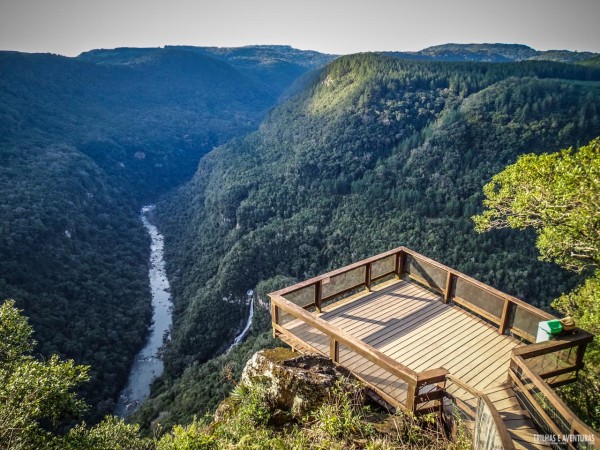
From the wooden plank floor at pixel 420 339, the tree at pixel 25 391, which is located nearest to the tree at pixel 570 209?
the wooden plank floor at pixel 420 339

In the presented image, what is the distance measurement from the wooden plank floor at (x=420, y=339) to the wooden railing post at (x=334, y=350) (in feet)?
0.37

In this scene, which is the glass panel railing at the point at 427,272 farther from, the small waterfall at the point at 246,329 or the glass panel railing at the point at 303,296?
the small waterfall at the point at 246,329

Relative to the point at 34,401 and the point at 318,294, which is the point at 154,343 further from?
the point at 318,294

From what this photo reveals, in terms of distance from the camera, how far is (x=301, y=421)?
19.3ft

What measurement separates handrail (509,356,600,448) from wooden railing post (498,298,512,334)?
1.59m

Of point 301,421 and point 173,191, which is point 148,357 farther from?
point 173,191

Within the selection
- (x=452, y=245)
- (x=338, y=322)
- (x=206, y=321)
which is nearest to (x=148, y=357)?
(x=206, y=321)

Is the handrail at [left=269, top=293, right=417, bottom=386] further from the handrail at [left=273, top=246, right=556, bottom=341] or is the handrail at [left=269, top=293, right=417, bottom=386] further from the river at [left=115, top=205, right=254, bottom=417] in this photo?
the river at [left=115, top=205, right=254, bottom=417]

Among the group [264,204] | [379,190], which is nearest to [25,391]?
[379,190]

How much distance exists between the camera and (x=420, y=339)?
7102 millimetres

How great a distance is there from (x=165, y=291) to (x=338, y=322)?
42.5 m

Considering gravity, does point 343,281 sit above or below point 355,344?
below

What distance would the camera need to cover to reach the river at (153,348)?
1273 inches

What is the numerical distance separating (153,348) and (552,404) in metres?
39.4
